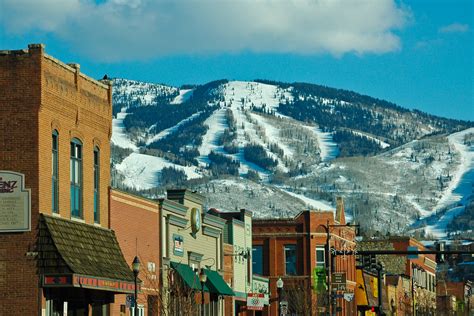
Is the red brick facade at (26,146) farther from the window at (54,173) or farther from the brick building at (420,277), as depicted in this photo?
the brick building at (420,277)

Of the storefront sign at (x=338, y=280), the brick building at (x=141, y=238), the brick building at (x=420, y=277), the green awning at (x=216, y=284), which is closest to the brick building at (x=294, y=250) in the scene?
the storefront sign at (x=338, y=280)

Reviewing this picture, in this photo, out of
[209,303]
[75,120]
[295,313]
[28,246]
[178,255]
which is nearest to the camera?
[28,246]

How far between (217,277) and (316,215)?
118ft

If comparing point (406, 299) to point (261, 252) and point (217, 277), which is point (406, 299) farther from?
point (217, 277)

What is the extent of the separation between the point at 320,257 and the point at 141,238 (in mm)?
52733

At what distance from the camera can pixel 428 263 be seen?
192m

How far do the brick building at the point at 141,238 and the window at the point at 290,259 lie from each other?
47557 mm

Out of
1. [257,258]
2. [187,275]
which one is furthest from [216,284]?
[257,258]

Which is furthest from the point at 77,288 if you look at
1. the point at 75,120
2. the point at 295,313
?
the point at 295,313

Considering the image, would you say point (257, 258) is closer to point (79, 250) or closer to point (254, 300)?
point (254, 300)

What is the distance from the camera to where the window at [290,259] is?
117 metres

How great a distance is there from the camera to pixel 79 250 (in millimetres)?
50656

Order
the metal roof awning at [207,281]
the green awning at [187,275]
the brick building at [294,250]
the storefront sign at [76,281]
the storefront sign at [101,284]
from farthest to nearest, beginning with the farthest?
the brick building at [294,250] → the metal roof awning at [207,281] → the green awning at [187,275] → the storefront sign at [101,284] → the storefront sign at [76,281]

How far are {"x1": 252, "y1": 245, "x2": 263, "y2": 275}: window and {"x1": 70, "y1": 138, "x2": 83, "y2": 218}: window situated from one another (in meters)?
62.5
